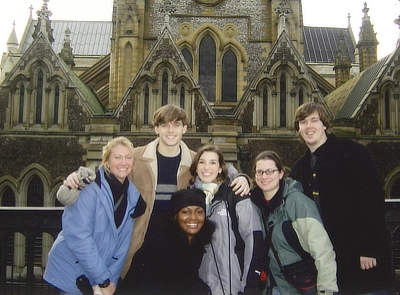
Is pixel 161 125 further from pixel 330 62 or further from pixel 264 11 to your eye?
pixel 330 62

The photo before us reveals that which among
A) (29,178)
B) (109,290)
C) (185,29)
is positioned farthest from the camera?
(185,29)

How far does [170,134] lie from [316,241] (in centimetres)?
157

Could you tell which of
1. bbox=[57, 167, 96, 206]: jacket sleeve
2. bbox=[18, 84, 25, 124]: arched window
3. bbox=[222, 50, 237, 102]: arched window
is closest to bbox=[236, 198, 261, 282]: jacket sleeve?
bbox=[57, 167, 96, 206]: jacket sleeve

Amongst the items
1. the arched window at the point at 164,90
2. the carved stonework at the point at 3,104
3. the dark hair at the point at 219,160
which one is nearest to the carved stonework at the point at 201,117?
the arched window at the point at 164,90

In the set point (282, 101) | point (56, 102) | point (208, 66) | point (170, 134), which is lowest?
point (170, 134)

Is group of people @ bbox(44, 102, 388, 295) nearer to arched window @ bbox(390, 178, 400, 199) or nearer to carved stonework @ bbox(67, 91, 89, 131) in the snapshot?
carved stonework @ bbox(67, 91, 89, 131)

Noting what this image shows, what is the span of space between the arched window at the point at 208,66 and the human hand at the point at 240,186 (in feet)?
41.3

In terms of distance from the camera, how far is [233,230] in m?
3.43

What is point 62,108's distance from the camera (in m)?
11.7

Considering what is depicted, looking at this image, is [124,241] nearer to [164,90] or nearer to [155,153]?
[155,153]

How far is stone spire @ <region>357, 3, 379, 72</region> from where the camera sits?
1889 centimetres

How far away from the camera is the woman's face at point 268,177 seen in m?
3.52

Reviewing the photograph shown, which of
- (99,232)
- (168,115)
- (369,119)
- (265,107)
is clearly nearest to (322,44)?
(369,119)

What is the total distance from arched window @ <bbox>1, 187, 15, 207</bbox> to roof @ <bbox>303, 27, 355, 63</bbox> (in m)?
24.2
